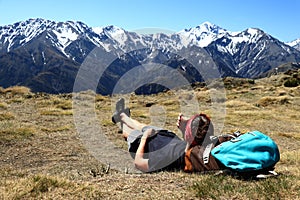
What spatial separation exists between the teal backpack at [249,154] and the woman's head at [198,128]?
22.1 inches

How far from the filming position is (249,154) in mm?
5816

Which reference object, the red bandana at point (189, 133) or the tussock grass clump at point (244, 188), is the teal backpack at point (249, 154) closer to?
the tussock grass clump at point (244, 188)

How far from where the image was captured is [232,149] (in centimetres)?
598

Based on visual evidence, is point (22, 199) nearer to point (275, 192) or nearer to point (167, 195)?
point (167, 195)

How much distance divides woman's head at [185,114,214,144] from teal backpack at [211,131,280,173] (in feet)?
1.84

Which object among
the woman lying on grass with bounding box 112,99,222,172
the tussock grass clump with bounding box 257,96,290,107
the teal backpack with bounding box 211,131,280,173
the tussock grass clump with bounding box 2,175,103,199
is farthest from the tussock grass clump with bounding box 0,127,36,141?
the tussock grass clump with bounding box 257,96,290,107

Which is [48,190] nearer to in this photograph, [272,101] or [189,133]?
[189,133]

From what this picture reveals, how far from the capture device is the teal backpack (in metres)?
5.80

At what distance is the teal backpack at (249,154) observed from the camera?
5801 mm

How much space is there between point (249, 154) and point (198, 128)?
1147 mm

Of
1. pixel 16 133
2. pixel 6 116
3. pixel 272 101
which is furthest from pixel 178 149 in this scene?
pixel 272 101

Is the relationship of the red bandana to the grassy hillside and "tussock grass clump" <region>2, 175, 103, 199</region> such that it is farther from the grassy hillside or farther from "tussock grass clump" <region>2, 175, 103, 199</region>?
"tussock grass clump" <region>2, 175, 103, 199</region>

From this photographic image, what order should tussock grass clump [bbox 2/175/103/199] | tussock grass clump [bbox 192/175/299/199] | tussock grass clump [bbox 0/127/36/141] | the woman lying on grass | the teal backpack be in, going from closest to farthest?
tussock grass clump [bbox 2/175/103/199]
tussock grass clump [bbox 192/175/299/199]
the teal backpack
the woman lying on grass
tussock grass clump [bbox 0/127/36/141]

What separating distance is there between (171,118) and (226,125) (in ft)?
9.82
